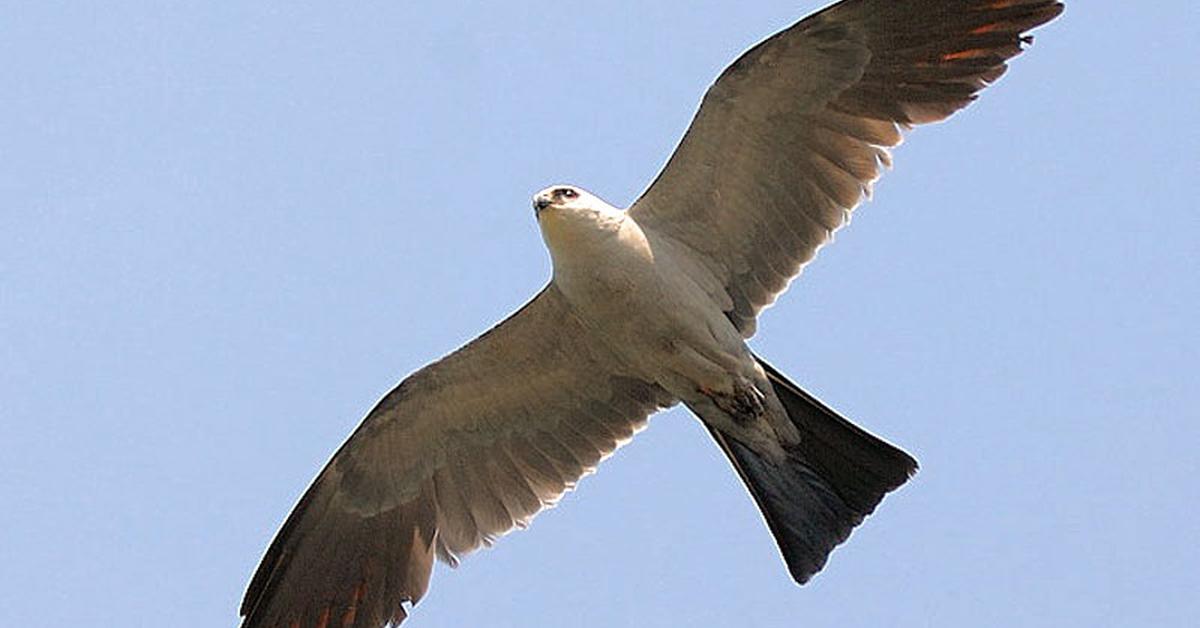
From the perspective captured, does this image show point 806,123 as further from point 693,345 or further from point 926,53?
point 693,345

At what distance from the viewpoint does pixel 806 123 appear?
11.7 meters

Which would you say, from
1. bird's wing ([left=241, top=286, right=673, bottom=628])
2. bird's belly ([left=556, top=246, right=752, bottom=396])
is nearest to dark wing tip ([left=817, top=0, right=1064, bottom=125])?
bird's belly ([left=556, top=246, right=752, bottom=396])

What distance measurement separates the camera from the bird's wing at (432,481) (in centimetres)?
1221

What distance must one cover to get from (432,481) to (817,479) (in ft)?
8.78

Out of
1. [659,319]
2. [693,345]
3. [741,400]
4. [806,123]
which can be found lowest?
[741,400]

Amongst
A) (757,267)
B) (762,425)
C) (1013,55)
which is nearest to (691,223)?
(757,267)

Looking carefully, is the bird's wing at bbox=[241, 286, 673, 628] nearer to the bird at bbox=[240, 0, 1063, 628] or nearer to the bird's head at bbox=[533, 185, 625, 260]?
the bird at bbox=[240, 0, 1063, 628]

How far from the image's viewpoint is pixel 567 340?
11938mm

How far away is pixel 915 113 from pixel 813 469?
2.34 metres

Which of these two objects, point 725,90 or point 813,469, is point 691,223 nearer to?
point 725,90

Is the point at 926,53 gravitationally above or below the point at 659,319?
above

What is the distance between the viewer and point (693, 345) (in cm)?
1151

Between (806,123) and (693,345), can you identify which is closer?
(693,345)

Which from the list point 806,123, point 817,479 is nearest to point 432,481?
point 817,479
